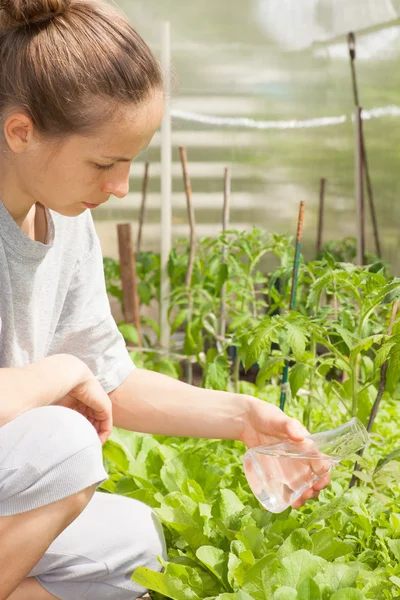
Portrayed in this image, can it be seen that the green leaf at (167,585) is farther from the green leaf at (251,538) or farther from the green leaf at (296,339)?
the green leaf at (296,339)

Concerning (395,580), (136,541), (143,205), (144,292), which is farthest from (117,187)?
(143,205)

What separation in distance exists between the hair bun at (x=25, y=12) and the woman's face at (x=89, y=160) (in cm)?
19

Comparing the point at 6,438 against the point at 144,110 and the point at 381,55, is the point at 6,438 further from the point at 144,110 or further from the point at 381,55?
the point at 381,55

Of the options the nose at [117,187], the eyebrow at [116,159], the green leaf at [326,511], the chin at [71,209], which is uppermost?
the eyebrow at [116,159]

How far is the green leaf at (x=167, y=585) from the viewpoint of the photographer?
1.50m

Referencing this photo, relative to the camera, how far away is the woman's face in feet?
4.39

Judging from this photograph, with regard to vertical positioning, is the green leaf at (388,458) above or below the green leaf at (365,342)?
below

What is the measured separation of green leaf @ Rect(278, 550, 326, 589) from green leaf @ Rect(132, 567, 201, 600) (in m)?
0.17

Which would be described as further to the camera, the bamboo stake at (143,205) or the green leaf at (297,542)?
the bamboo stake at (143,205)

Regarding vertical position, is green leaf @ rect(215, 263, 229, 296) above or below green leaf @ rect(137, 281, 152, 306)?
above

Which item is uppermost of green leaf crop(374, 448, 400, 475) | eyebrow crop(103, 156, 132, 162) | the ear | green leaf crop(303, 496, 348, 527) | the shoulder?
the ear

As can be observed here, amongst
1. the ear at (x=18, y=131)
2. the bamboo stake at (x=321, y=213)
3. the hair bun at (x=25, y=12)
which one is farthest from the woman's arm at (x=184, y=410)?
the bamboo stake at (x=321, y=213)

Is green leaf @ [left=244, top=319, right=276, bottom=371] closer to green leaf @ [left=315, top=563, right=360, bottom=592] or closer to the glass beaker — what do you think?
the glass beaker

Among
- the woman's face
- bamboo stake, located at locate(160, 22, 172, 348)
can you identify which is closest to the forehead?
the woman's face
